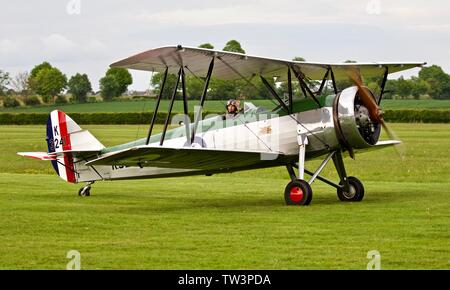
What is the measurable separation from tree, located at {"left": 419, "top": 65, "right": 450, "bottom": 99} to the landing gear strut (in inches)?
2578

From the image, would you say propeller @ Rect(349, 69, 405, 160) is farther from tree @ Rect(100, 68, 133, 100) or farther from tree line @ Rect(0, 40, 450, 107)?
tree @ Rect(100, 68, 133, 100)

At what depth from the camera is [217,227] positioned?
1270 centimetres

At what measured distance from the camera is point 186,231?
1227cm

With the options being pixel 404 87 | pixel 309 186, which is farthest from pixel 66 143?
pixel 404 87

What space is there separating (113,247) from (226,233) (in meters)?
1.84


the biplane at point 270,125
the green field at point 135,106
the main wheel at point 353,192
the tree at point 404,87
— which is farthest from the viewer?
the tree at point 404,87

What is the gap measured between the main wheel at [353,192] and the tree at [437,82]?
65.5 m

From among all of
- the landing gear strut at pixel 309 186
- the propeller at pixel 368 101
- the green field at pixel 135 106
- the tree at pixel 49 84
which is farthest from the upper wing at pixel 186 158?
the tree at pixel 49 84

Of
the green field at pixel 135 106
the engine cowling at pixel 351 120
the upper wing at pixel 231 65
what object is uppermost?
the upper wing at pixel 231 65

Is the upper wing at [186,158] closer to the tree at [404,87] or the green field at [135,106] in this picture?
the green field at [135,106]

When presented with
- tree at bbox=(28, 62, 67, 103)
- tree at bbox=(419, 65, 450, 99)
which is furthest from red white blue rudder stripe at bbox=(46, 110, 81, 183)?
tree at bbox=(28, 62, 67, 103)

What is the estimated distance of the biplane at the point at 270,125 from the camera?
1494cm

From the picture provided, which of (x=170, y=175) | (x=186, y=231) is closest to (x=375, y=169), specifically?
(x=170, y=175)
